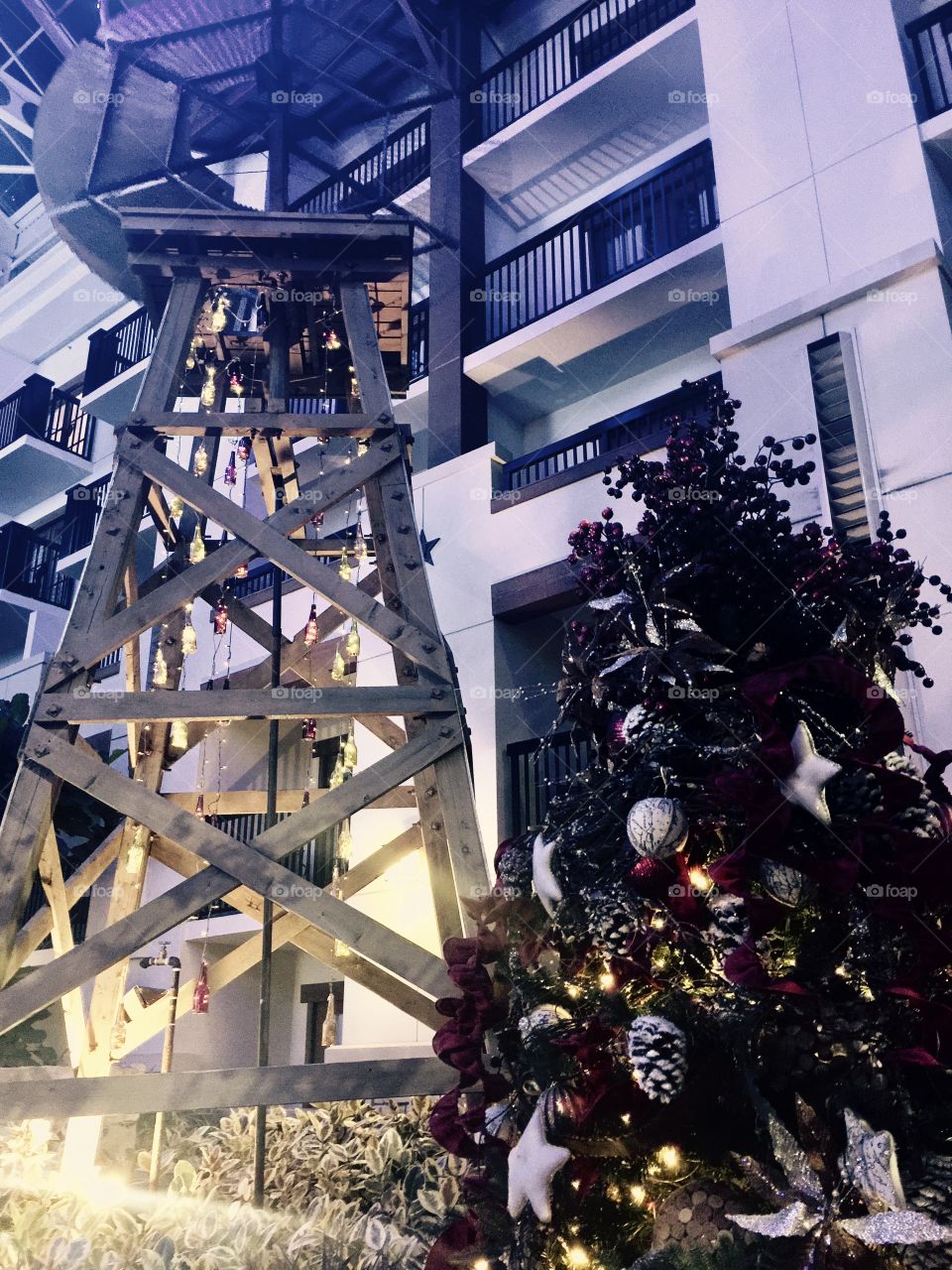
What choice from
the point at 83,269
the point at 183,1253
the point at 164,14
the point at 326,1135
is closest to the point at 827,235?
the point at 164,14

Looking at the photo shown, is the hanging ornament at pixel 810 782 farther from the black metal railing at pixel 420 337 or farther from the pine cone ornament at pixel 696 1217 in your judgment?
the black metal railing at pixel 420 337

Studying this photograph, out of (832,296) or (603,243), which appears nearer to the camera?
(832,296)

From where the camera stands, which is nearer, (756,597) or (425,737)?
(756,597)

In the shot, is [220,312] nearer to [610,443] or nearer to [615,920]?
[610,443]

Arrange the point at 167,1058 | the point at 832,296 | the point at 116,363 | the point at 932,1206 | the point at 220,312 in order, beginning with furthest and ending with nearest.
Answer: the point at 116,363 → the point at 832,296 → the point at 167,1058 → the point at 220,312 → the point at 932,1206

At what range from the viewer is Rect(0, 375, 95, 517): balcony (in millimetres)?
15562

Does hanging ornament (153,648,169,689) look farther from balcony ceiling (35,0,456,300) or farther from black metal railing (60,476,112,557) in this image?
black metal railing (60,476,112,557)

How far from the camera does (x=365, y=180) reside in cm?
1130

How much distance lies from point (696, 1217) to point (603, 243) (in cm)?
873

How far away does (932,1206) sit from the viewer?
1.54 metres

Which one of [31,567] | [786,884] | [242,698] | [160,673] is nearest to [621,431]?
[160,673]

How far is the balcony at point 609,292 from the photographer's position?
27.1 ft

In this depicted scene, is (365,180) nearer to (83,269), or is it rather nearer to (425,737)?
(83,269)

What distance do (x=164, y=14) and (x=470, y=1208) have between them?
5.52 metres
